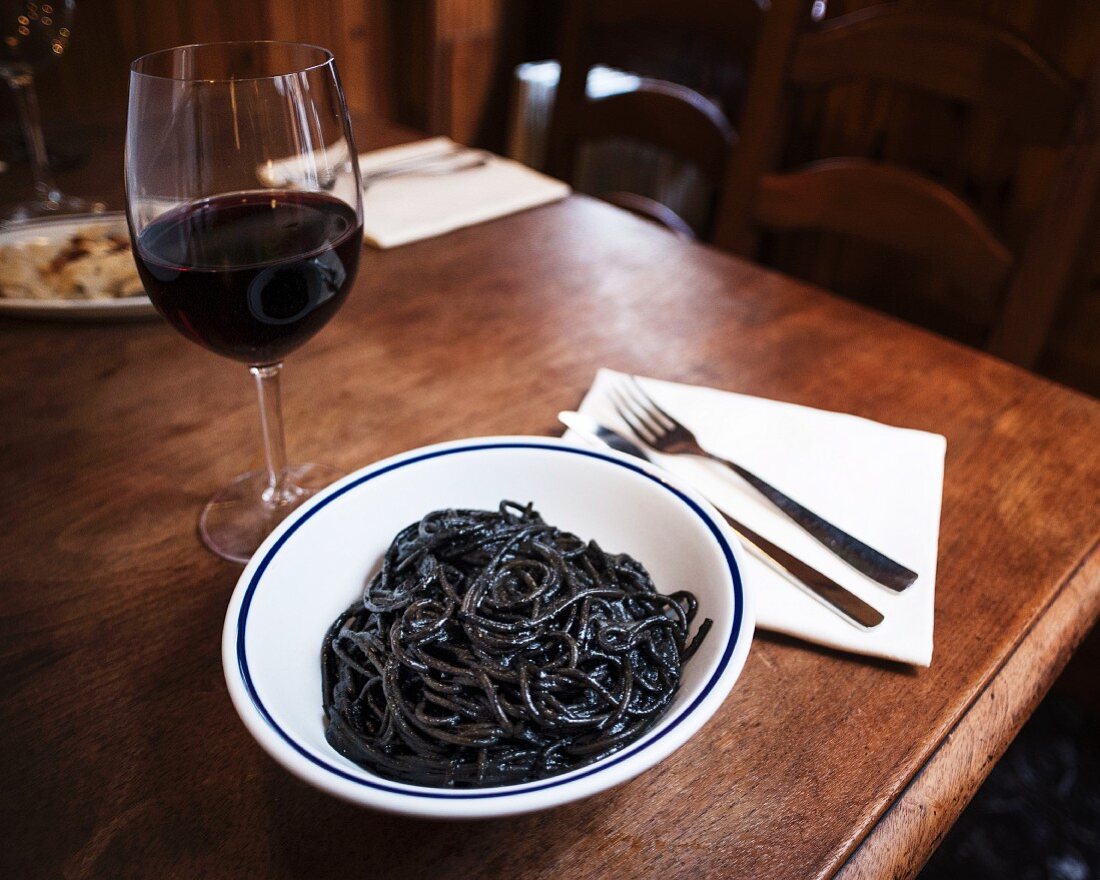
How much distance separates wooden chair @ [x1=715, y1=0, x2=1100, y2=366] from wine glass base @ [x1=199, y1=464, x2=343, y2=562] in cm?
Result: 95

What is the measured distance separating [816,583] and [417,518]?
0.91ft

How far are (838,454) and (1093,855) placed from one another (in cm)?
112

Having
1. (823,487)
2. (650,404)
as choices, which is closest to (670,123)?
(650,404)

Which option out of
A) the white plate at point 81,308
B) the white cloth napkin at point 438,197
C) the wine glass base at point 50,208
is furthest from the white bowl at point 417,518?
the wine glass base at point 50,208

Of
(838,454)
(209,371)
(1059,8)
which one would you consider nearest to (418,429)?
(209,371)

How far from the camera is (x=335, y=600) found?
0.56 metres

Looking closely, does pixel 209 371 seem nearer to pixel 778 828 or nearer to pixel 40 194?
pixel 40 194

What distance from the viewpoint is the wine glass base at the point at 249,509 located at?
67 cm

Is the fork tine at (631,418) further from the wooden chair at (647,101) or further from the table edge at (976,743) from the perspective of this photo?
the wooden chair at (647,101)

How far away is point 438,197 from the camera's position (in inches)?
50.1

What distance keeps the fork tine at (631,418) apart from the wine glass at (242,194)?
0.28 m

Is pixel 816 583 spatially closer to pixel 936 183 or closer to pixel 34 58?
pixel 936 183

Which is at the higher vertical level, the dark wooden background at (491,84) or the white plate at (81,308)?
the white plate at (81,308)

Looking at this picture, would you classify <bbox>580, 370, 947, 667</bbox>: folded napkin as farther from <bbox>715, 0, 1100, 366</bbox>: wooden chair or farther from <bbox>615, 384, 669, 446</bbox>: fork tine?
<bbox>715, 0, 1100, 366</bbox>: wooden chair
